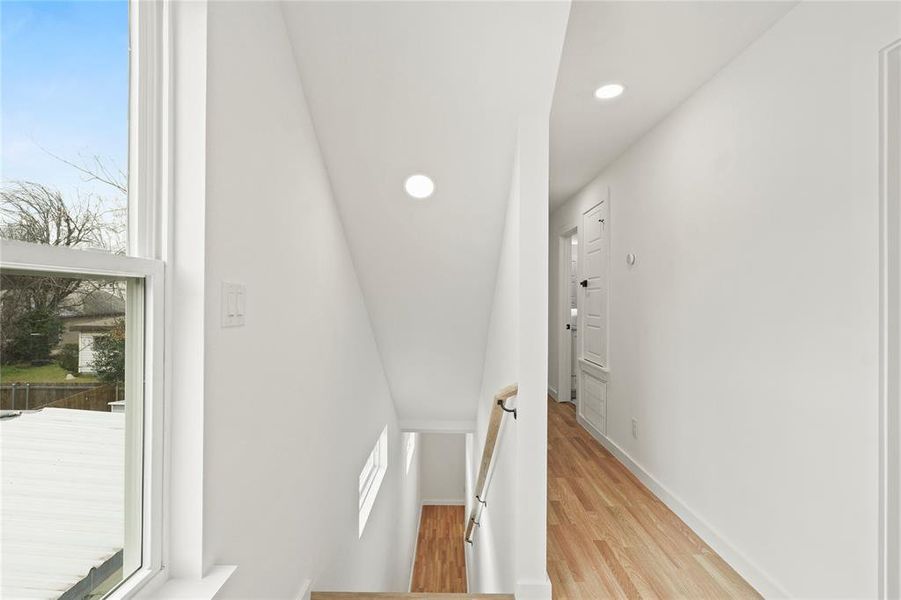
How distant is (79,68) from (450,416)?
11.9 ft

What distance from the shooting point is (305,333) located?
1.63m

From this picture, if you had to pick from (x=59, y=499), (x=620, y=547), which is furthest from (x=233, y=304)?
(x=620, y=547)

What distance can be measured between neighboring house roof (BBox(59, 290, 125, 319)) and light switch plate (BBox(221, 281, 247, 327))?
0.22 m

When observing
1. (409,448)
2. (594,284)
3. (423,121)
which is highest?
(423,121)

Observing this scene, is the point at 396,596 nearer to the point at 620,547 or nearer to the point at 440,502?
the point at 620,547

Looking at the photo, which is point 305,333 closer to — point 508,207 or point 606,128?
point 508,207

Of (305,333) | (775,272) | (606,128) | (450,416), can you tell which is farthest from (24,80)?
(450,416)

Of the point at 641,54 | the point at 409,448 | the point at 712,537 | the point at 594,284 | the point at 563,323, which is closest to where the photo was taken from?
the point at 641,54

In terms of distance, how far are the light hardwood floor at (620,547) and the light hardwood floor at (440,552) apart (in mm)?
2991

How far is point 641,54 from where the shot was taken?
2123 mm

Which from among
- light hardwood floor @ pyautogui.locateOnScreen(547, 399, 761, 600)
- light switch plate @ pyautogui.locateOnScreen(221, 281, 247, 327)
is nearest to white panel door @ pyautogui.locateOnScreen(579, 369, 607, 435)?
light hardwood floor @ pyautogui.locateOnScreen(547, 399, 761, 600)

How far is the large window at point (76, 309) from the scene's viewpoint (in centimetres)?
64

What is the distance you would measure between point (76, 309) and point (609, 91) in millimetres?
2655

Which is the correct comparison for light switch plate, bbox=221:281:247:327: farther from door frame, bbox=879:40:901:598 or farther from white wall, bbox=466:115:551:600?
door frame, bbox=879:40:901:598
